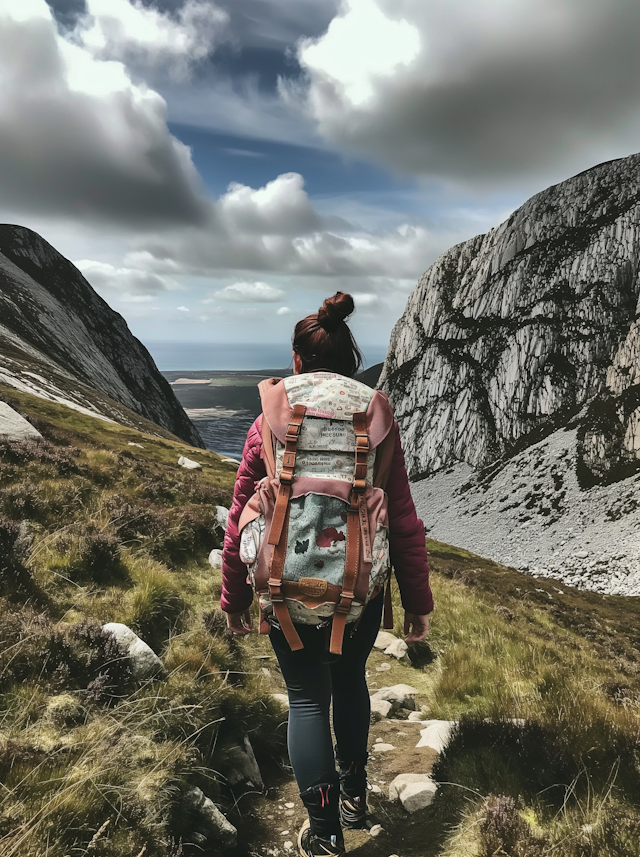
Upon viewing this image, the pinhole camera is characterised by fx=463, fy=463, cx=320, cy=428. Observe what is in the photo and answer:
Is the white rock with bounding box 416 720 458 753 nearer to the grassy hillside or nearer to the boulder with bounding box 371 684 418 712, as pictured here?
the grassy hillside

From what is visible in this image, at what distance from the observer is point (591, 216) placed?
117 m

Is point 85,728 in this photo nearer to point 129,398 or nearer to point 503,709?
point 503,709

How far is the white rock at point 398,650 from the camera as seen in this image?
24.9 ft

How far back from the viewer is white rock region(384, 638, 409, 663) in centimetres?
759

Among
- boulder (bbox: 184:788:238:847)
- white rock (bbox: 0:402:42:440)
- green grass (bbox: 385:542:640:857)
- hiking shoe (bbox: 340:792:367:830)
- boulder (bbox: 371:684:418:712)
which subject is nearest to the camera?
green grass (bbox: 385:542:640:857)

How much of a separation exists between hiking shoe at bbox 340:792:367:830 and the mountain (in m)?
75.1

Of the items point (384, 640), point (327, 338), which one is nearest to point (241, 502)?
point (327, 338)

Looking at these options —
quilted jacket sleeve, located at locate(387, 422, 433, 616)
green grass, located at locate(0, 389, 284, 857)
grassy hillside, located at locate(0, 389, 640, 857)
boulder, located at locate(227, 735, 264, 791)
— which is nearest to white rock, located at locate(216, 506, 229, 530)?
green grass, located at locate(0, 389, 284, 857)

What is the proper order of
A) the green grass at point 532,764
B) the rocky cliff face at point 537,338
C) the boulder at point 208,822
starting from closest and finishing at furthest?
the green grass at point 532,764
the boulder at point 208,822
the rocky cliff face at point 537,338

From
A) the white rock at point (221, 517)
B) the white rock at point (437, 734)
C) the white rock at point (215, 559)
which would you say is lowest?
the white rock at point (437, 734)

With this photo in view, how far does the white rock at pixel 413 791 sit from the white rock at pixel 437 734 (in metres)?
0.45

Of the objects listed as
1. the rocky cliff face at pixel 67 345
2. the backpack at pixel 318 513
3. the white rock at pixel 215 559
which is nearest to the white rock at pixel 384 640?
the white rock at pixel 215 559

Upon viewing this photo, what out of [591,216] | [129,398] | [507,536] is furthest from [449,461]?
[129,398]

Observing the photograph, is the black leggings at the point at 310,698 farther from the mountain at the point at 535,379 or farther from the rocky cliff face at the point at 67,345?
the mountain at the point at 535,379
